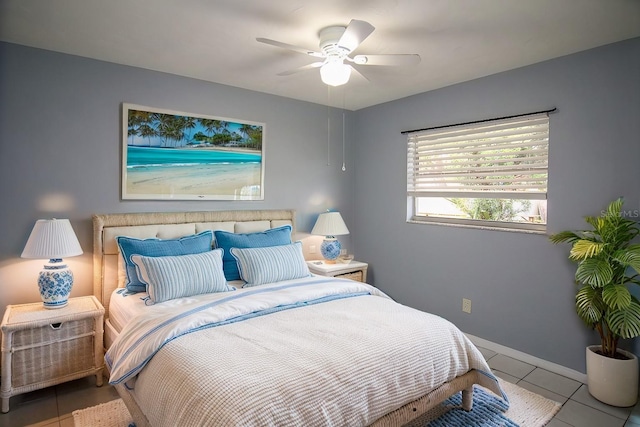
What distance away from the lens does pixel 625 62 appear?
2559mm

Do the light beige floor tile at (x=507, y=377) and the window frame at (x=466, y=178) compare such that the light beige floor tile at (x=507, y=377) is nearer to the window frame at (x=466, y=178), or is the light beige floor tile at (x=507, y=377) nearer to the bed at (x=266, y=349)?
the bed at (x=266, y=349)

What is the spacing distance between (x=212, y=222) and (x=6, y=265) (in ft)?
4.89

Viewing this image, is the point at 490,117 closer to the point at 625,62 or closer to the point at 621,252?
the point at 625,62

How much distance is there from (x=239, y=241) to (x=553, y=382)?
2.66m

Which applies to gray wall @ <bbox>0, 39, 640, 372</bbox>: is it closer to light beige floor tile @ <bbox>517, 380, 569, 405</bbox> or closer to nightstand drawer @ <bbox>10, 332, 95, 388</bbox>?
light beige floor tile @ <bbox>517, 380, 569, 405</bbox>

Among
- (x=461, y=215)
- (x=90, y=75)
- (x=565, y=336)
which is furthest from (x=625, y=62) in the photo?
(x=90, y=75)

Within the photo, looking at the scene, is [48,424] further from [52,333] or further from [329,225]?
[329,225]

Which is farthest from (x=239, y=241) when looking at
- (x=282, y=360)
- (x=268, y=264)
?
(x=282, y=360)

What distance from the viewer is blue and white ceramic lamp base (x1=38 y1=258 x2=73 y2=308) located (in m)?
2.53

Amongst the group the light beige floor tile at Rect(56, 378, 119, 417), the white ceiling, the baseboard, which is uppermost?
the white ceiling

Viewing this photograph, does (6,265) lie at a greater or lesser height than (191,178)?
lesser

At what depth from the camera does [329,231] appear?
13.1 ft

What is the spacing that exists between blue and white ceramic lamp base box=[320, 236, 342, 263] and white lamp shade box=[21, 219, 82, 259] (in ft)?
7.40

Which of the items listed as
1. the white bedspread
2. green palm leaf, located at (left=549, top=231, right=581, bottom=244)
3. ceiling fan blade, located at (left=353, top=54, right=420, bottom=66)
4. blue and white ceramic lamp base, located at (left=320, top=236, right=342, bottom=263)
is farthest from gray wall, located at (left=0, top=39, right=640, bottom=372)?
ceiling fan blade, located at (left=353, top=54, right=420, bottom=66)
